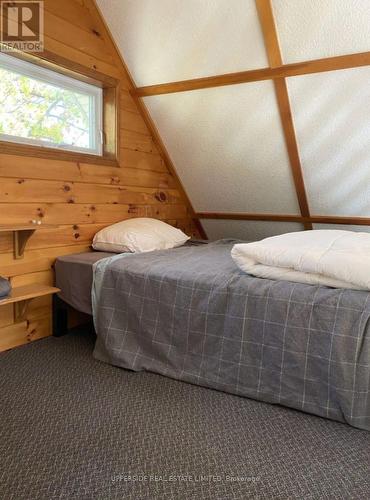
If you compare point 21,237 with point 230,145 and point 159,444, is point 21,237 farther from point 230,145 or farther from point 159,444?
point 230,145

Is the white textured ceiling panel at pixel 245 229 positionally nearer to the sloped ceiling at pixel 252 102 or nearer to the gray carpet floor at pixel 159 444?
the sloped ceiling at pixel 252 102

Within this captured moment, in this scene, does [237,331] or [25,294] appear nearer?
[237,331]

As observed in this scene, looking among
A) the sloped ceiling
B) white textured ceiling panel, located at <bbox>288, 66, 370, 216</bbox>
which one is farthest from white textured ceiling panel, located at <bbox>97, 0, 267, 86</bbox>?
white textured ceiling panel, located at <bbox>288, 66, 370, 216</bbox>

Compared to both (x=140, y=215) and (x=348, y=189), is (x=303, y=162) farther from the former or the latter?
(x=140, y=215)

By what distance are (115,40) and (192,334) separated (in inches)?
82.9

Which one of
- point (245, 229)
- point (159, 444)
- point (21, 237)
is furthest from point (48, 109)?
point (159, 444)

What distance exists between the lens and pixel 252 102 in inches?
104

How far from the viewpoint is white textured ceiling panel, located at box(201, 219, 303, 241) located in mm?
3475

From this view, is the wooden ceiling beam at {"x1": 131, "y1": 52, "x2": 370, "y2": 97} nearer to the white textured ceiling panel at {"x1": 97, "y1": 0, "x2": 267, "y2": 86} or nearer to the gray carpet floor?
the white textured ceiling panel at {"x1": 97, "y1": 0, "x2": 267, "y2": 86}

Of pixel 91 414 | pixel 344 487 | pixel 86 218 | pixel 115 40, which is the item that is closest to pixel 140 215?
pixel 86 218

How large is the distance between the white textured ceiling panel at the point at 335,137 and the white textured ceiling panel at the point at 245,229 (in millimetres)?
388

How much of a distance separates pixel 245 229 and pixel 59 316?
6.25ft

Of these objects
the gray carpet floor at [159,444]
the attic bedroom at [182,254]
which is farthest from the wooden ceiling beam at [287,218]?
the gray carpet floor at [159,444]

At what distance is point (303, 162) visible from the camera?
2830 mm
